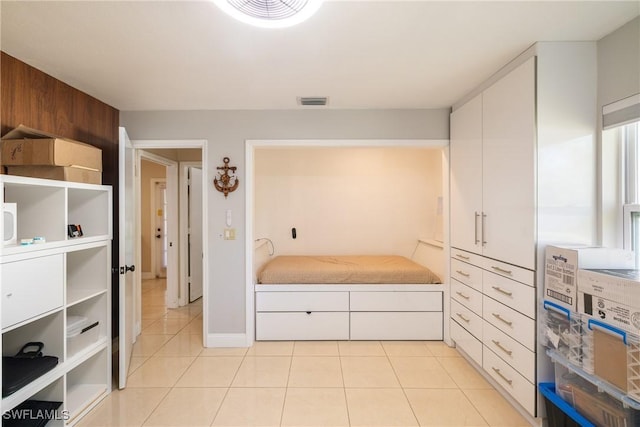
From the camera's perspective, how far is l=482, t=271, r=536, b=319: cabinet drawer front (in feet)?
6.32

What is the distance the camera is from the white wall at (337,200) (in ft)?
14.4

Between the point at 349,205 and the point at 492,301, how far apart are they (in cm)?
240

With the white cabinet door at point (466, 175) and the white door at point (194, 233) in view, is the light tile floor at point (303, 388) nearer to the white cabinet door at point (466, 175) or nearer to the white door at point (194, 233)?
the white cabinet door at point (466, 175)

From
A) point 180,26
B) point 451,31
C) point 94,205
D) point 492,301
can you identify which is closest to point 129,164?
point 94,205

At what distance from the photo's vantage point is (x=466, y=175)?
2.71 metres

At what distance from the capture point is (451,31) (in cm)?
176

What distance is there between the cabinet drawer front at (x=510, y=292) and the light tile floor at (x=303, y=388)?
74 cm

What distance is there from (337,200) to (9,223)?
133 inches

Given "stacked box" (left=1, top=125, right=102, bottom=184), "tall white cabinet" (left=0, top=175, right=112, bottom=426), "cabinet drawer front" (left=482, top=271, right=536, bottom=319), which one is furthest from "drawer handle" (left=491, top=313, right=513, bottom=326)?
"stacked box" (left=1, top=125, right=102, bottom=184)

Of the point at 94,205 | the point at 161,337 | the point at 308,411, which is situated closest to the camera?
the point at 308,411

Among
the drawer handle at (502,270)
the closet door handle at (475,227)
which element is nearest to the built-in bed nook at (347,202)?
the closet door handle at (475,227)

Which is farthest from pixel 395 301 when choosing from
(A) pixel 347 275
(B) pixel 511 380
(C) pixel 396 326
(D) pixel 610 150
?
(D) pixel 610 150

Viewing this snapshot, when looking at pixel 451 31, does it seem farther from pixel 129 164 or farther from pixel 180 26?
pixel 129 164

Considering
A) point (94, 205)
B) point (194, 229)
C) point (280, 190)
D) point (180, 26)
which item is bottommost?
point (194, 229)
